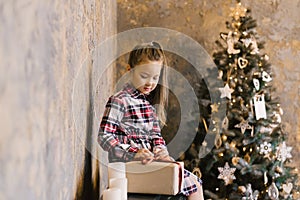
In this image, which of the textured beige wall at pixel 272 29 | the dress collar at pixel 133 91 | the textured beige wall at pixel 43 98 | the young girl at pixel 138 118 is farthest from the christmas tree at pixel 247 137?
the textured beige wall at pixel 43 98

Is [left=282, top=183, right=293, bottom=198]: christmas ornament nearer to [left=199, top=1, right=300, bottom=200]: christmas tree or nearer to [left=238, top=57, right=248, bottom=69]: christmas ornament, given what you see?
[left=199, top=1, right=300, bottom=200]: christmas tree

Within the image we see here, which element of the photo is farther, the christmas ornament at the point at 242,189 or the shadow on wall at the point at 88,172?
the christmas ornament at the point at 242,189

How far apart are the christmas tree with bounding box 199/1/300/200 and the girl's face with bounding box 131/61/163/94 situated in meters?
1.34

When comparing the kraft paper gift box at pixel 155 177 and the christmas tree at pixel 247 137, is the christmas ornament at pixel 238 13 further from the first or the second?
the kraft paper gift box at pixel 155 177

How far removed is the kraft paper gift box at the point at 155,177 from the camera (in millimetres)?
2104

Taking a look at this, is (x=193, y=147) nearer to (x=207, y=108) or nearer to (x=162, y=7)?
(x=207, y=108)

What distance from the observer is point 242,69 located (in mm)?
3637

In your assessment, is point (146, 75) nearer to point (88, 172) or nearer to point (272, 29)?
point (88, 172)

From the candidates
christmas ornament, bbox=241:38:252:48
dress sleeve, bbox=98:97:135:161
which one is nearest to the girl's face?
dress sleeve, bbox=98:97:135:161

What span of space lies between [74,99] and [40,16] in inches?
25.2

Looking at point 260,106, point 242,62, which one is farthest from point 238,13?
point 260,106

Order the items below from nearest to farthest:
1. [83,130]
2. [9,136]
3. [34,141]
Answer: [9,136], [34,141], [83,130]

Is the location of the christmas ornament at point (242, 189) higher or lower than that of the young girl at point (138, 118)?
lower

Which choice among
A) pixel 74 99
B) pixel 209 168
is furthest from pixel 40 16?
pixel 209 168
